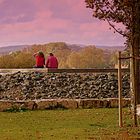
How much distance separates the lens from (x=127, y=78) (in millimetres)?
25781

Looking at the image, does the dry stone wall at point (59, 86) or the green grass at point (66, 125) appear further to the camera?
the dry stone wall at point (59, 86)

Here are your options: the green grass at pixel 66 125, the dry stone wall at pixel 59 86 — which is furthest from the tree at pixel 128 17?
the dry stone wall at pixel 59 86

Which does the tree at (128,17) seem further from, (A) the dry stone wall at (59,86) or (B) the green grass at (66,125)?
(A) the dry stone wall at (59,86)

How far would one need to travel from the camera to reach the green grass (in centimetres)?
1293

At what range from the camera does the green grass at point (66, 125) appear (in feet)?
42.4

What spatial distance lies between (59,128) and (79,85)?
33.0 ft

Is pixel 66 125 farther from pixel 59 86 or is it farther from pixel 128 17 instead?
pixel 59 86

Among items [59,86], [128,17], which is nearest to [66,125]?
[128,17]

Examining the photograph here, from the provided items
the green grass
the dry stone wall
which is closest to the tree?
the green grass

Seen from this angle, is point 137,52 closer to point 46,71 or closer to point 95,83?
point 95,83

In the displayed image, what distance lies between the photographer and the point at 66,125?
49.4 ft

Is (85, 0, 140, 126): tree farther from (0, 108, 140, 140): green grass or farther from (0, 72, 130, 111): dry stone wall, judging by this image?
(0, 72, 130, 111): dry stone wall

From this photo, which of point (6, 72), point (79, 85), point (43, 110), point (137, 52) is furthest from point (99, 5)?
point (6, 72)

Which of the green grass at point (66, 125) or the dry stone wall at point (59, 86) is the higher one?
the dry stone wall at point (59, 86)
